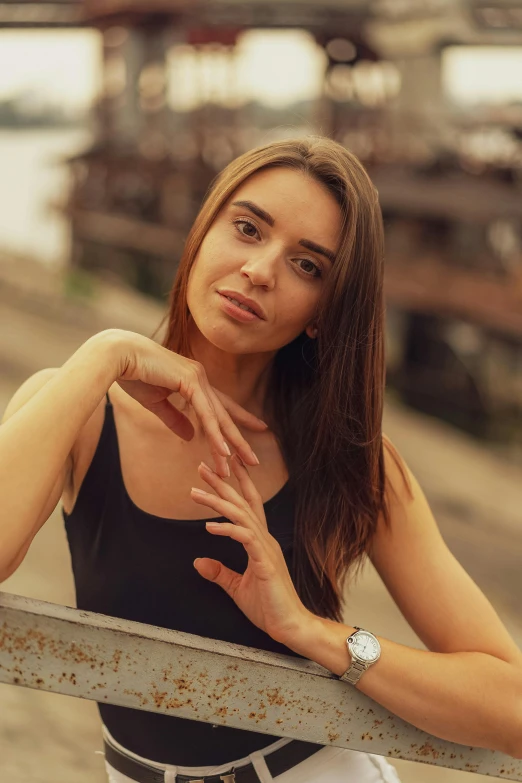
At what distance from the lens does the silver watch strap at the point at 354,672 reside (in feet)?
4.53

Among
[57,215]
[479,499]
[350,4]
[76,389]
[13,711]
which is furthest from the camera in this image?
[57,215]

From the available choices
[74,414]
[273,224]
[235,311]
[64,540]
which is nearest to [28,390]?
[74,414]

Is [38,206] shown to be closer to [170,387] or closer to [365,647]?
[170,387]

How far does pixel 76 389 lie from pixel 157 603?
402mm

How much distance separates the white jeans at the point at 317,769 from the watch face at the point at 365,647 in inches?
8.0

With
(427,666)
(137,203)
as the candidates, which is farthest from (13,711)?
(137,203)

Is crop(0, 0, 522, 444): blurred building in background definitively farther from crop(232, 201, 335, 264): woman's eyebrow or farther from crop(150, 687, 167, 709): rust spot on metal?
crop(150, 687, 167, 709): rust spot on metal

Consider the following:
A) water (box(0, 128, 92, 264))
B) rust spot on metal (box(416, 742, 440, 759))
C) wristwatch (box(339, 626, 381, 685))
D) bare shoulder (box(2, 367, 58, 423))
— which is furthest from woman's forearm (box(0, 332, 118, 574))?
water (box(0, 128, 92, 264))

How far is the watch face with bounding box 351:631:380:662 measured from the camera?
1.45 meters

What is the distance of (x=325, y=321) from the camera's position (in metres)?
1.69

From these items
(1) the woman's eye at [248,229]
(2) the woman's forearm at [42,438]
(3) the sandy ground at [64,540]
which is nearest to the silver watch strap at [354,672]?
(2) the woman's forearm at [42,438]

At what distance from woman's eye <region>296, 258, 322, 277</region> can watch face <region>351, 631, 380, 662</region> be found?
59 centimetres

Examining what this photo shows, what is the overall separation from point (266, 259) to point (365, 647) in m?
0.62

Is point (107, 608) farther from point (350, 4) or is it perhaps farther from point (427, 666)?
point (350, 4)
